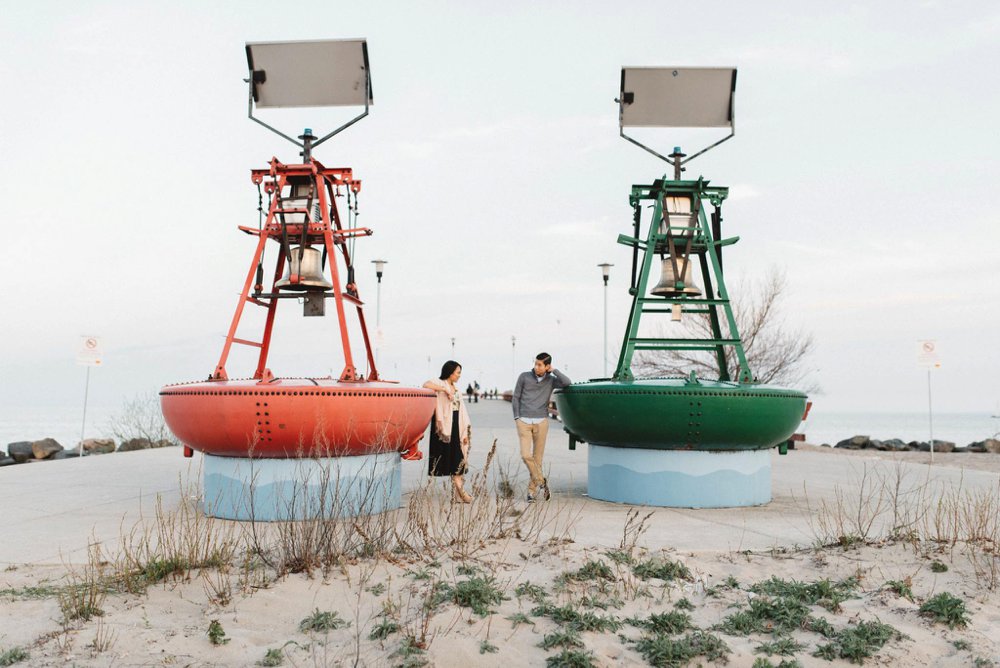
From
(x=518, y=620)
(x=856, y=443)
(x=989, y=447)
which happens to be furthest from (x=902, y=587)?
(x=856, y=443)

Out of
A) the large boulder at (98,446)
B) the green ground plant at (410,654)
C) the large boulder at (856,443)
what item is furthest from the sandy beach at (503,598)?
the large boulder at (856,443)

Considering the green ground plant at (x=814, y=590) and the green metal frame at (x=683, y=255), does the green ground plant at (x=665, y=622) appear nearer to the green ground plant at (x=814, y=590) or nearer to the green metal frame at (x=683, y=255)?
the green ground plant at (x=814, y=590)

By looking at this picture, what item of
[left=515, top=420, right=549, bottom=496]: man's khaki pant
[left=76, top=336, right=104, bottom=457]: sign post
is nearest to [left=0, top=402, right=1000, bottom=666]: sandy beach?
[left=515, top=420, right=549, bottom=496]: man's khaki pant

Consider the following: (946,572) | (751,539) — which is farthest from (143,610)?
(946,572)

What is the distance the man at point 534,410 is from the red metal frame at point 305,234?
191 centimetres

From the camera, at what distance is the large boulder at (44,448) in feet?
74.0

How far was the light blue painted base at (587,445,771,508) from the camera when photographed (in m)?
9.43

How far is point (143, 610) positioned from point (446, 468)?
436cm

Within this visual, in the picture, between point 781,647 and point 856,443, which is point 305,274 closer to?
point 781,647

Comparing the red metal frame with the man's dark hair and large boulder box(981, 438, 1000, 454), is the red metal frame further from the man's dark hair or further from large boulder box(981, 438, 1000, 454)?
large boulder box(981, 438, 1000, 454)

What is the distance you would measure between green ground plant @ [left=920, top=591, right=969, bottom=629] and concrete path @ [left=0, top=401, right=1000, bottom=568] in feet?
5.99

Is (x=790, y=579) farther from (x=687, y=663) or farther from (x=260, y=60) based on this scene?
(x=260, y=60)

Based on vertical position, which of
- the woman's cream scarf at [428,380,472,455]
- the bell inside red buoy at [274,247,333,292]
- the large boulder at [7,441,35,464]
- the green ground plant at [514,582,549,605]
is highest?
the bell inside red buoy at [274,247,333,292]

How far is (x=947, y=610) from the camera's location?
4.95m
